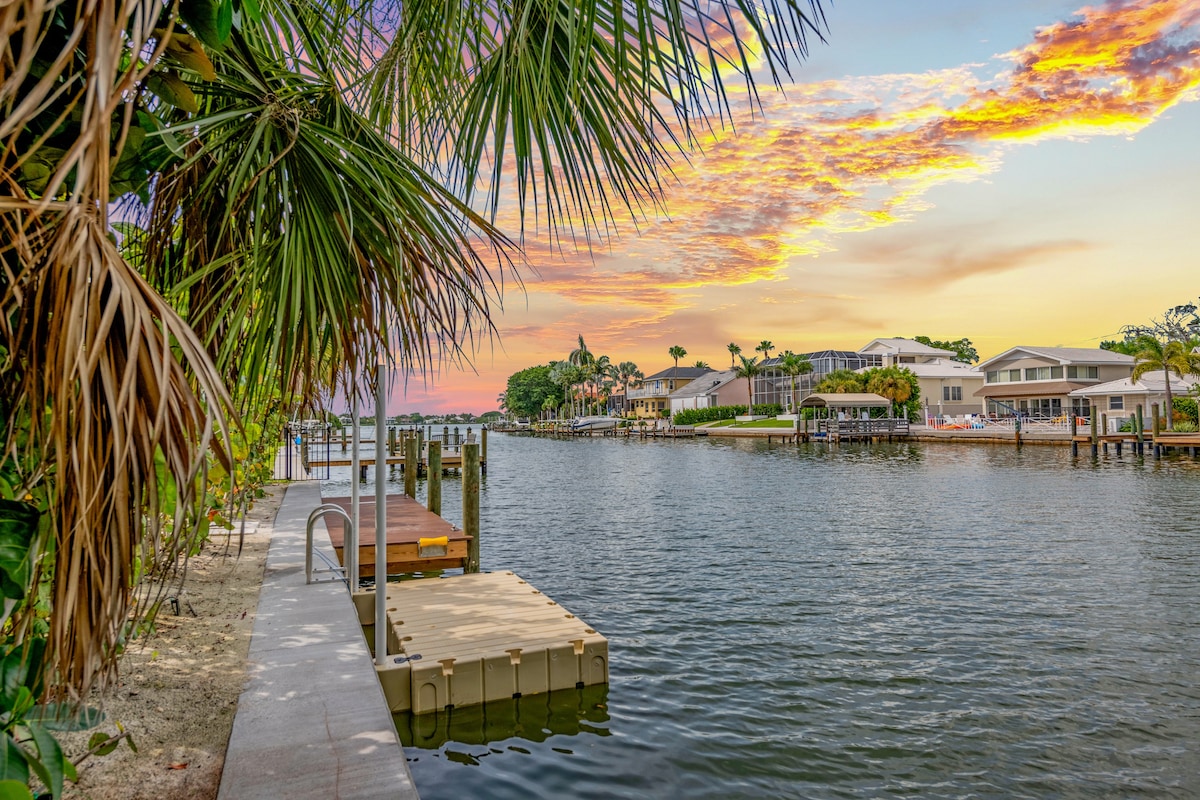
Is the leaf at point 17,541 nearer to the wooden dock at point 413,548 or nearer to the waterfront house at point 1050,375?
the wooden dock at point 413,548

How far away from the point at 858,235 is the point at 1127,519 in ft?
33.3

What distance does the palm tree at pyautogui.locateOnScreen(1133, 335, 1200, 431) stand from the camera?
38.4 metres

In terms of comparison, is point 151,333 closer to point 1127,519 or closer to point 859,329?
point 1127,519

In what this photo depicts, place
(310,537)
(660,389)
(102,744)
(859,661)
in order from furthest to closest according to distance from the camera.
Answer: (660,389), (859,661), (310,537), (102,744)

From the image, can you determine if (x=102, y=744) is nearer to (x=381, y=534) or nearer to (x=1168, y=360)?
(x=381, y=534)

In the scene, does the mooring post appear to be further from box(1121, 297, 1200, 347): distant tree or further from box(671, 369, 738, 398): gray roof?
box(1121, 297, 1200, 347): distant tree

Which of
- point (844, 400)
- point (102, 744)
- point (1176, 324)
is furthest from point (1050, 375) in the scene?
point (102, 744)

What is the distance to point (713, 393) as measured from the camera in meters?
87.6

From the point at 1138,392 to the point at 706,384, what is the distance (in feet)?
168

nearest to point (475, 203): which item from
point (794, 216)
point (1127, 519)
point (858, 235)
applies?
point (794, 216)

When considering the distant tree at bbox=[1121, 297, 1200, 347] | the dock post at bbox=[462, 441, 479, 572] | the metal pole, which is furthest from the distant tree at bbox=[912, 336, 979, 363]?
the metal pole

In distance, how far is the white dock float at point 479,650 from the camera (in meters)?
6.06

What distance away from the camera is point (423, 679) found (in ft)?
19.8

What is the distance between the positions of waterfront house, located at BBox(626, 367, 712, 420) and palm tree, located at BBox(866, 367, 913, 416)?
3759cm
